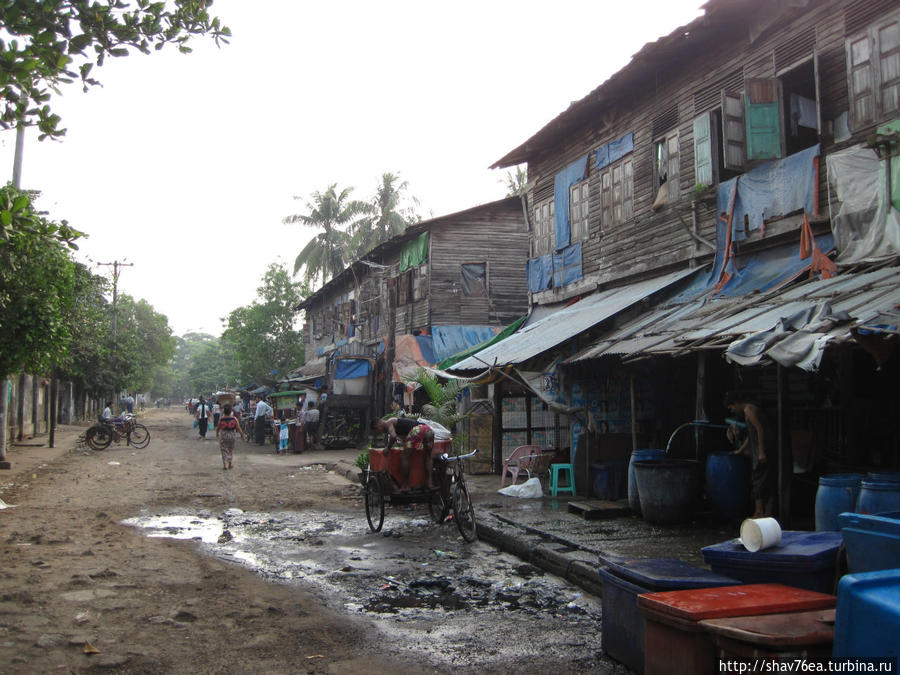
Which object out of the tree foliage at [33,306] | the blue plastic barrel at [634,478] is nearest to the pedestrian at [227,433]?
the tree foliage at [33,306]

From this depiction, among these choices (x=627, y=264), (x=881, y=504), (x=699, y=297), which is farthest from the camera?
(x=627, y=264)

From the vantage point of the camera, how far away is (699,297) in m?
10.9

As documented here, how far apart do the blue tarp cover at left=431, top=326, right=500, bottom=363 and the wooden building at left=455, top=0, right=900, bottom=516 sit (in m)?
8.56

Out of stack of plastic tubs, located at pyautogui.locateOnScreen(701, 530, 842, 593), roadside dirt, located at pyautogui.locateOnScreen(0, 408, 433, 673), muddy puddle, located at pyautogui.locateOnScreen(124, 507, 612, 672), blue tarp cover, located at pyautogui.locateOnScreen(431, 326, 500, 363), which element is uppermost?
blue tarp cover, located at pyautogui.locateOnScreen(431, 326, 500, 363)

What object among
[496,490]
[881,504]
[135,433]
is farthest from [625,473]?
[135,433]

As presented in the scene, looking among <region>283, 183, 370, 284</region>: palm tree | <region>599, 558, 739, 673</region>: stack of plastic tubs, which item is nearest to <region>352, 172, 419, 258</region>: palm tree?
<region>283, 183, 370, 284</region>: palm tree

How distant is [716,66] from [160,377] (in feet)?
348

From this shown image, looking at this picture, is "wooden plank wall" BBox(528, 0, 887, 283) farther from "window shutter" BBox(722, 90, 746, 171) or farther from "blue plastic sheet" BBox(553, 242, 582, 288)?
"window shutter" BBox(722, 90, 746, 171)

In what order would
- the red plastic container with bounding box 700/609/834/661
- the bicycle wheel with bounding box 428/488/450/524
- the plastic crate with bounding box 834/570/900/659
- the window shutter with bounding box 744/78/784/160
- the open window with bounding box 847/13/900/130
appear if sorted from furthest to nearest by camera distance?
the window shutter with bounding box 744/78/784/160 → the bicycle wheel with bounding box 428/488/450/524 → the open window with bounding box 847/13/900/130 → the red plastic container with bounding box 700/609/834/661 → the plastic crate with bounding box 834/570/900/659

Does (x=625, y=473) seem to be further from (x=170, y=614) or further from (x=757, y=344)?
(x=170, y=614)

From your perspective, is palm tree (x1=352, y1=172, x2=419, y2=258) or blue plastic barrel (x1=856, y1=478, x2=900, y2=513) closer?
blue plastic barrel (x1=856, y1=478, x2=900, y2=513)

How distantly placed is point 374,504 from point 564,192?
9.38m

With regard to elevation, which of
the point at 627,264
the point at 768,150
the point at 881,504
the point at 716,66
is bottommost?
the point at 881,504

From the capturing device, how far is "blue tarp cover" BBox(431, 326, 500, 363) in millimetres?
24484
